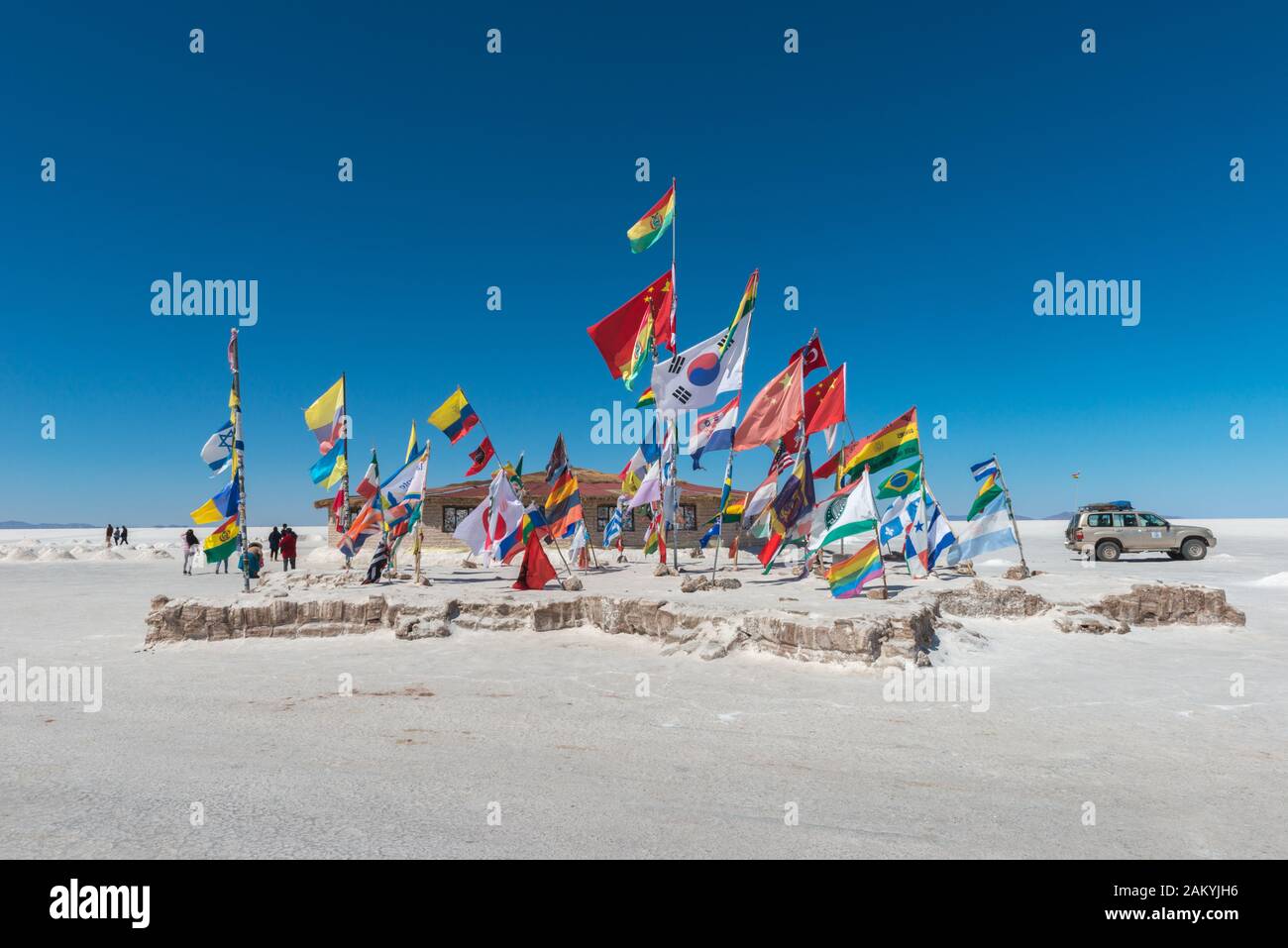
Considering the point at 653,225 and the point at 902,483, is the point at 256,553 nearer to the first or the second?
the point at 653,225

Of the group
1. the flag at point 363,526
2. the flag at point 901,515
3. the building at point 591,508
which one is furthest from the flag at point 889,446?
the building at point 591,508

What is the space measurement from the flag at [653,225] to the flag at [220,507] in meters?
11.5

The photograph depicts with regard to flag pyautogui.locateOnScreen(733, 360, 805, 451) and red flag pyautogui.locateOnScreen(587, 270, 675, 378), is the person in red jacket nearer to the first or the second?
red flag pyautogui.locateOnScreen(587, 270, 675, 378)

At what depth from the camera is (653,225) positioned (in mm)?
18531

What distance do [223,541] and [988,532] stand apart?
686 inches

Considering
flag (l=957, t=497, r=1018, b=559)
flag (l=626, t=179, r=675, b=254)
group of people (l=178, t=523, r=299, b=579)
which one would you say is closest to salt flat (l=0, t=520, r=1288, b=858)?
flag (l=957, t=497, r=1018, b=559)

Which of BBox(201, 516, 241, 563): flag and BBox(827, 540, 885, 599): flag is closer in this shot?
BBox(827, 540, 885, 599): flag

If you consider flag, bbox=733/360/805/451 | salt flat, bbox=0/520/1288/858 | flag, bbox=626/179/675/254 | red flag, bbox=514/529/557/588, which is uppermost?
flag, bbox=626/179/675/254

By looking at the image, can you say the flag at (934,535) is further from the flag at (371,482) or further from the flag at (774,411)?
the flag at (371,482)

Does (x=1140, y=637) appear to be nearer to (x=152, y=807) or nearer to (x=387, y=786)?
(x=387, y=786)

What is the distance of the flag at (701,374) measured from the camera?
52.7ft

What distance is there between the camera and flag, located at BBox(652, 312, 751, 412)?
16078 mm

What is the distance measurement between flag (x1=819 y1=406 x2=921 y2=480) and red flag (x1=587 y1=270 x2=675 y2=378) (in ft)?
19.0

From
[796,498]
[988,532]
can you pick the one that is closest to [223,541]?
[796,498]
